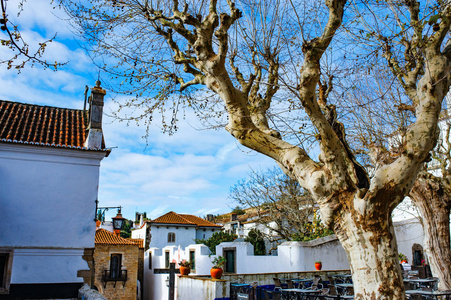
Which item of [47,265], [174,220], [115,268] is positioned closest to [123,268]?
[115,268]

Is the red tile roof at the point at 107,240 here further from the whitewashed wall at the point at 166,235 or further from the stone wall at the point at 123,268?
the whitewashed wall at the point at 166,235

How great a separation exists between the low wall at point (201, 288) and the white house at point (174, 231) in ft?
57.5

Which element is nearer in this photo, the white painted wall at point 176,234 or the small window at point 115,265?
the small window at point 115,265

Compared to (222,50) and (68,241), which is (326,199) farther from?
(68,241)

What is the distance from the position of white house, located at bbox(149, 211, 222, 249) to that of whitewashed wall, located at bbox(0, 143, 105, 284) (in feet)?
69.1

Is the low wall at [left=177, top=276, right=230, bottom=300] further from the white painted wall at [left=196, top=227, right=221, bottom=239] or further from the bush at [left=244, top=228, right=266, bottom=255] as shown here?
the white painted wall at [left=196, top=227, right=221, bottom=239]

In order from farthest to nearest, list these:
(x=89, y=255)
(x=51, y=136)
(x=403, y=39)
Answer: (x=51, y=136)
(x=89, y=255)
(x=403, y=39)

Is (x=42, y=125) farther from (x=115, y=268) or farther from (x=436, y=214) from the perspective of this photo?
(x=115, y=268)

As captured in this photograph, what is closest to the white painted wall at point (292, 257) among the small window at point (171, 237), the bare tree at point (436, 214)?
the bare tree at point (436, 214)

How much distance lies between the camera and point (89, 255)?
10.6 m

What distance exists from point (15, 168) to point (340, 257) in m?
14.8

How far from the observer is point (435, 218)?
923 cm

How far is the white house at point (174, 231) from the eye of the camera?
31241mm

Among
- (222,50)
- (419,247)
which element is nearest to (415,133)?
(222,50)
